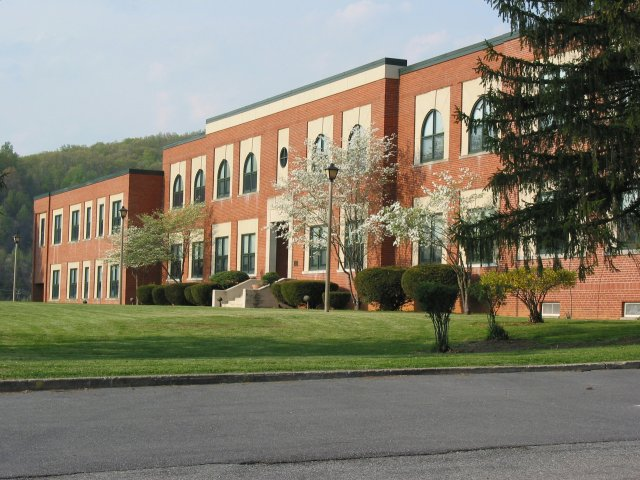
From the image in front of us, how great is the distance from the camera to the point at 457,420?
10.2 m

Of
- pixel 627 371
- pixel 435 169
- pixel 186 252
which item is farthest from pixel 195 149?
pixel 627 371

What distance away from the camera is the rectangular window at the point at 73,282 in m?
71.4

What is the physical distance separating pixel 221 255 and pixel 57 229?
2534cm

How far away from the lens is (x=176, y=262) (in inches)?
→ 2340

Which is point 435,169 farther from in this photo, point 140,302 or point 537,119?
point 140,302

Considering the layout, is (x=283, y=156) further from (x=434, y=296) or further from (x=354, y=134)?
(x=434, y=296)

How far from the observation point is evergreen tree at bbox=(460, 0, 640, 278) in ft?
70.9

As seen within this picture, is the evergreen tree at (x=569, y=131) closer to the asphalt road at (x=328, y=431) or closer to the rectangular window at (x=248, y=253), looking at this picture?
the asphalt road at (x=328, y=431)

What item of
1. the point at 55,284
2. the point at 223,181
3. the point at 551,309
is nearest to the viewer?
the point at 551,309

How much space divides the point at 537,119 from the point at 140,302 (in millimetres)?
37353

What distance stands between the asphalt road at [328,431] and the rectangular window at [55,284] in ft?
209

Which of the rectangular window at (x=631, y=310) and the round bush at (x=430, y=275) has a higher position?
the round bush at (x=430, y=275)

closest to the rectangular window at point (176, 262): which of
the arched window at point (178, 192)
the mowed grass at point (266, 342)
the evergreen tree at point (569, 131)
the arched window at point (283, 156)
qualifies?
the arched window at point (178, 192)

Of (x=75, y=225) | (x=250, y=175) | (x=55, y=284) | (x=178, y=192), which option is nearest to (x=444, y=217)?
(x=250, y=175)
